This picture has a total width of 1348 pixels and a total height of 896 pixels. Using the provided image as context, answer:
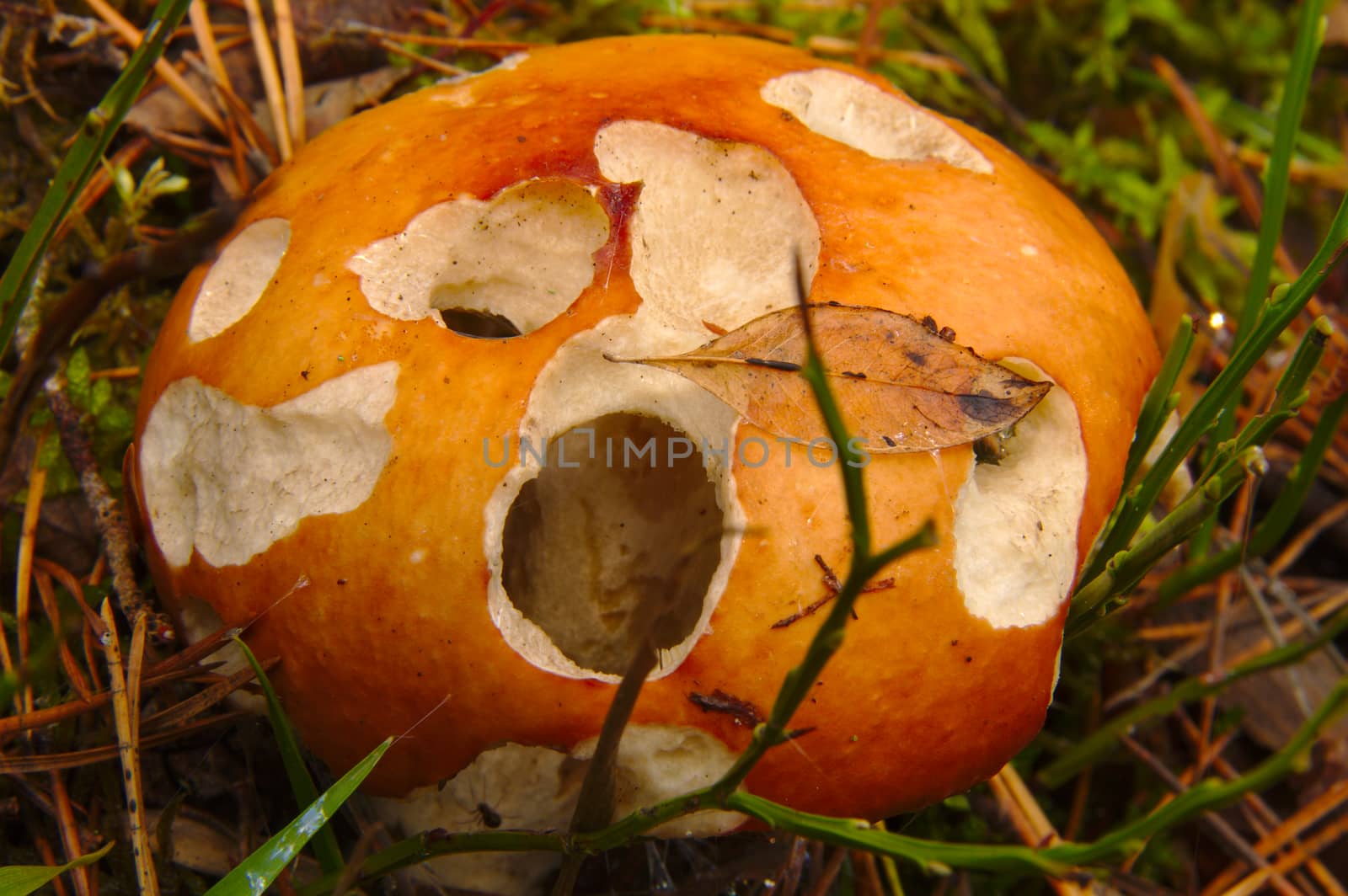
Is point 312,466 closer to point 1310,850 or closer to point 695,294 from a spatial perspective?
point 695,294

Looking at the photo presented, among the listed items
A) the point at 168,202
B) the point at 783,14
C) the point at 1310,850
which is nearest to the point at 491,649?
the point at 168,202

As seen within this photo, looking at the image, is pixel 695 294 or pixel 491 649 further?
pixel 695 294

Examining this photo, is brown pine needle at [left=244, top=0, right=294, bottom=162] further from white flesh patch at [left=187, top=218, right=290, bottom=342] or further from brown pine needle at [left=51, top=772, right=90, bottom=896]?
brown pine needle at [left=51, top=772, right=90, bottom=896]

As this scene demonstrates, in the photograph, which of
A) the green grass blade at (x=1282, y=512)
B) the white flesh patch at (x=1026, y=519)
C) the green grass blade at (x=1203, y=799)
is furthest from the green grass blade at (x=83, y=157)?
the green grass blade at (x=1282, y=512)

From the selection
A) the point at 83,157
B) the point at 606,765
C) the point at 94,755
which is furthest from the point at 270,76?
the point at 606,765

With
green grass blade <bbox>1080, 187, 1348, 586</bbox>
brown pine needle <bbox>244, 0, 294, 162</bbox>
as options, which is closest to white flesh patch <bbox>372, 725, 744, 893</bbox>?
green grass blade <bbox>1080, 187, 1348, 586</bbox>

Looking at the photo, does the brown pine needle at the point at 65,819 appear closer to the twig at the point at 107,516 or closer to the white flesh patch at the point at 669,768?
the twig at the point at 107,516

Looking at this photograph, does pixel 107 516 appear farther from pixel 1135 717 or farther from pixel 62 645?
pixel 1135 717
